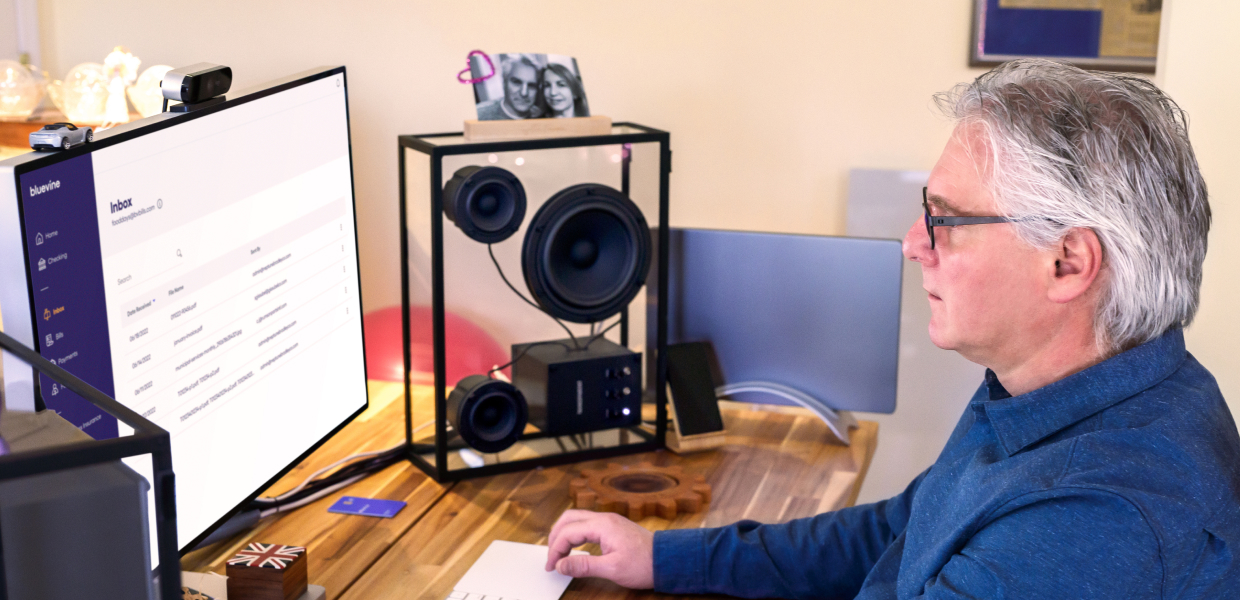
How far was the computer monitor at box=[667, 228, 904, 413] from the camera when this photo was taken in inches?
70.8

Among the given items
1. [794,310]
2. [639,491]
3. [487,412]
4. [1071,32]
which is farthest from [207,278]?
[1071,32]

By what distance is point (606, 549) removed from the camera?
135 cm

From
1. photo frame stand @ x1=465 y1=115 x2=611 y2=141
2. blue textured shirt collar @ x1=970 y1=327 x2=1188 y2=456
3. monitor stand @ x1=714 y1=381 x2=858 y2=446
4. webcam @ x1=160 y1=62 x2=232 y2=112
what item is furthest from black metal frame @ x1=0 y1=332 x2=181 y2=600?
monitor stand @ x1=714 y1=381 x2=858 y2=446

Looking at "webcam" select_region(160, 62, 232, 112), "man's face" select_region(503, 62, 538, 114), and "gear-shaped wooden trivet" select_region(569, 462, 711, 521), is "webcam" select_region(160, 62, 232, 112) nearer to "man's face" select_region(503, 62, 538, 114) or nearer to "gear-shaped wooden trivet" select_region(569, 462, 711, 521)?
"man's face" select_region(503, 62, 538, 114)

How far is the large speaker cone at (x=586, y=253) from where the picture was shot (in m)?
1.65

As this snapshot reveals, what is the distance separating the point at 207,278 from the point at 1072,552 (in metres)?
0.89

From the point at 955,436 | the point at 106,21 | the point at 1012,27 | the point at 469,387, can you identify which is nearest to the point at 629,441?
the point at 469,387

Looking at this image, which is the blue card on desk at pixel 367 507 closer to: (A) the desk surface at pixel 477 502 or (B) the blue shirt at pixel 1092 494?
(A) the desk surface at pixel 477 502

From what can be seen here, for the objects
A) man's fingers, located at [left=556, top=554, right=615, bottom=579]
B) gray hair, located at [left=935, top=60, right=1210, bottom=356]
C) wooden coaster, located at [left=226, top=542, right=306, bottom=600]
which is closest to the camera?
gray hair, located at [left=935, top=60, right=1210, bottom=356]

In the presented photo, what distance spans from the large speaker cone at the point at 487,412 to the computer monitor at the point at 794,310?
1.26 ft

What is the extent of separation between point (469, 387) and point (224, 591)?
1.66 feet

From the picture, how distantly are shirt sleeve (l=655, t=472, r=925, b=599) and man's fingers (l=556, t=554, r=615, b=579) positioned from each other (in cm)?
6

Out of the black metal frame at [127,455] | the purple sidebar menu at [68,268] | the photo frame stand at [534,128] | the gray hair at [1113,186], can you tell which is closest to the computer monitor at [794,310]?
the photo frame stand at [534,128]

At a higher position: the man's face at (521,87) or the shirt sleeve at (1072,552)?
the man's face at (521,87)
